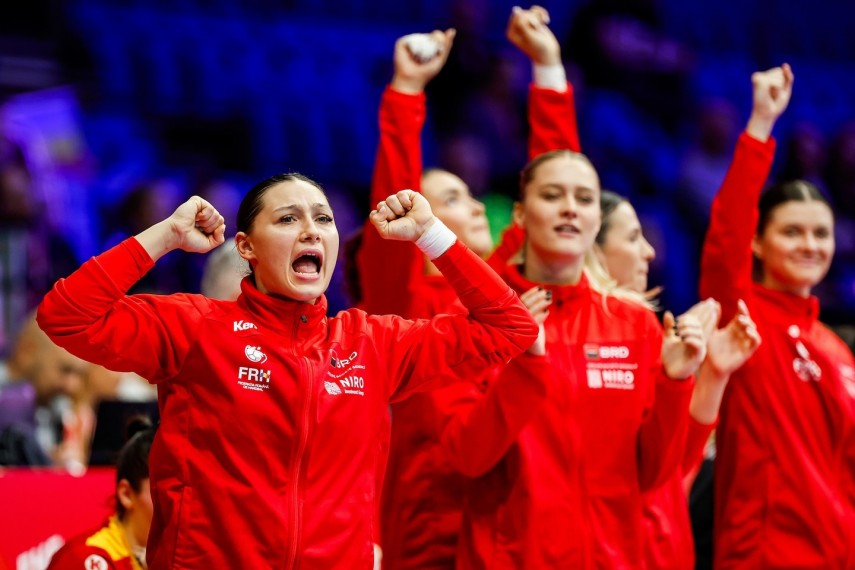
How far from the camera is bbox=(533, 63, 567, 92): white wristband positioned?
4.44 meters

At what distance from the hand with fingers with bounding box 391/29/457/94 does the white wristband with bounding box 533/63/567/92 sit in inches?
24.3

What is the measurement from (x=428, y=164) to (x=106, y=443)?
3925 mm

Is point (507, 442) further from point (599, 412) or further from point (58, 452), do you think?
point (58, 452)

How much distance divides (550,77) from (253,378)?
2142mm

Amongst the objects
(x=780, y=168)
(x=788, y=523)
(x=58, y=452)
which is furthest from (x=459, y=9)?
(x=788, y=523)

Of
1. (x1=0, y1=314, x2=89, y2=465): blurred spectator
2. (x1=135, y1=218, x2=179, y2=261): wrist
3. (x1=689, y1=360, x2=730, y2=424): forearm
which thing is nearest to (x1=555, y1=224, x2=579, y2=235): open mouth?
(x1=689, y1=360, x2=730, y2=424): forearm

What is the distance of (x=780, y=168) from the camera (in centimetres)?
913

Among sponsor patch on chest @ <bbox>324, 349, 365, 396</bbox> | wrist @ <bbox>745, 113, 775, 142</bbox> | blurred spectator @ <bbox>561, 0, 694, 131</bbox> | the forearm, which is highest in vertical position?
blurred spectator @ <bbox>561, 0, 694, 131</bbox>

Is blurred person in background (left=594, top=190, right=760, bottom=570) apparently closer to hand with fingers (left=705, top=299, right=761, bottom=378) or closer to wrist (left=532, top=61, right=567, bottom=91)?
hand with fingers (left=705, top=299, right=761, bottom=378)

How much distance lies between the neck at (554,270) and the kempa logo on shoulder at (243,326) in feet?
3.99

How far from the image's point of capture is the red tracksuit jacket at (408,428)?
12.3ft

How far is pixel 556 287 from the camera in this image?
3736 mm

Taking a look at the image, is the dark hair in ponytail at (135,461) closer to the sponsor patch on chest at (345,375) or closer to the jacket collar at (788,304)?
the sponsor patch on chest at (345,375)

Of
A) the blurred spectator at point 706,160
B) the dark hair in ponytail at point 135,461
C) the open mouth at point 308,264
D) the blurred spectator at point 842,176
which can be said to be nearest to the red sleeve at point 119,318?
the open mouth at point 308,264
